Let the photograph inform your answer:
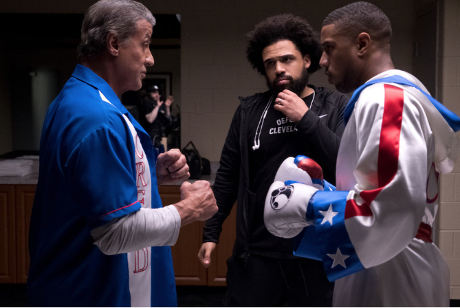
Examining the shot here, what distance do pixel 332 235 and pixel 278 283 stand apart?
0.72 m

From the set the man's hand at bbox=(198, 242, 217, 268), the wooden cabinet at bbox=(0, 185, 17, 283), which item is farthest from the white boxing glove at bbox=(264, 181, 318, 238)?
the wooden cabinet at bbox=(0, 185, 17, 283)

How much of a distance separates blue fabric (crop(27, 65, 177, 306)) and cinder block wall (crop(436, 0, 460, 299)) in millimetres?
2689

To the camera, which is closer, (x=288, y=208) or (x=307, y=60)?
(x=288, y=208)

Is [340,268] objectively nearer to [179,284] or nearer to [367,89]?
[367,89]

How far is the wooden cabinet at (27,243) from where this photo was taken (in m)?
3.34

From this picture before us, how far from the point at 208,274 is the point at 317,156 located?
194 cm

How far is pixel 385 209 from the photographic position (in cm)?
98

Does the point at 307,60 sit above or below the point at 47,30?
below

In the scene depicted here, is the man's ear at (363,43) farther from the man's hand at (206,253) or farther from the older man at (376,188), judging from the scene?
the man's hand at (206,253)

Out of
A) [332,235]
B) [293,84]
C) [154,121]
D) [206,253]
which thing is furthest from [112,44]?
[154,121]

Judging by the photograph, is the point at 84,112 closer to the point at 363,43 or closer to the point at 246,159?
the point at 363,43

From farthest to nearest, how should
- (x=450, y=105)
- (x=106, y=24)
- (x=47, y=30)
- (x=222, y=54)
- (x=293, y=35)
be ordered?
(x=47, y=30), (x=222, y=54), (x=450, y=105), (x=293, y=35), (x=106, y=24)

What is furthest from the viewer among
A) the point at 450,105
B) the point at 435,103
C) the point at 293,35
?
the point at 450,105

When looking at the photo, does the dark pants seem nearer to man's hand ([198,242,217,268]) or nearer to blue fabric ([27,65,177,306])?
man's hand ([198,242,217,268])
